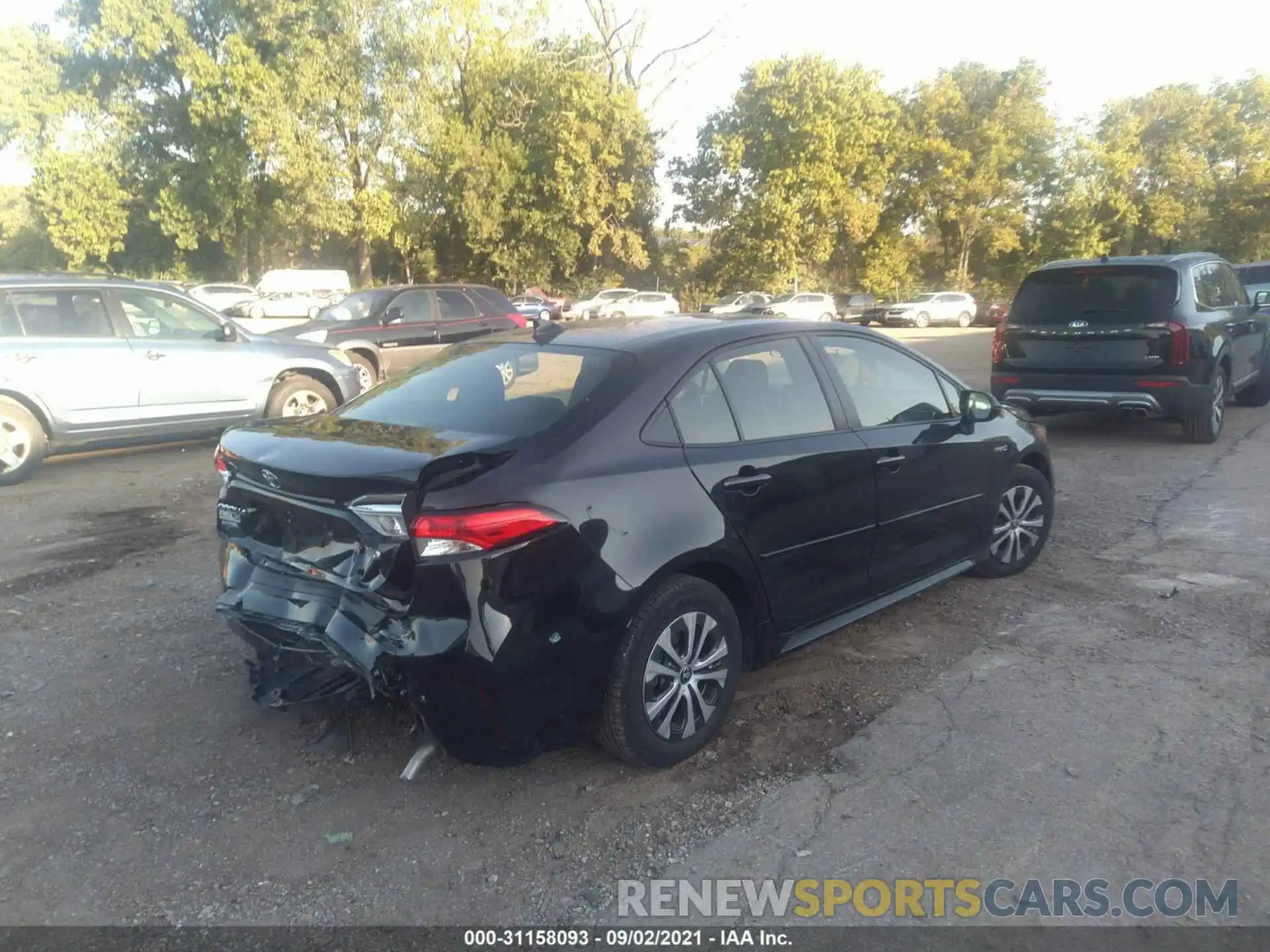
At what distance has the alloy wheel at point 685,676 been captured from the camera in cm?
351

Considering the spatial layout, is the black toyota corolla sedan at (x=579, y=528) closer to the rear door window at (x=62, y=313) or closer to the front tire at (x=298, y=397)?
the rear door window at (x=62, y=313)

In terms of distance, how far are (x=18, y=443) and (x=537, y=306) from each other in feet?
95.0

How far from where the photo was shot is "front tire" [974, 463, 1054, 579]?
18.2 ft

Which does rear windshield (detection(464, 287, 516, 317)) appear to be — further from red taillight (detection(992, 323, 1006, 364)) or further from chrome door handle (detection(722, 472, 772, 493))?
chrome door handle (detection(722, 472, 772, 493))

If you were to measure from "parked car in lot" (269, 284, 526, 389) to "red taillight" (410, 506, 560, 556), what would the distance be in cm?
1001

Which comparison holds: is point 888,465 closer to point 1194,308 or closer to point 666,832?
point 666,832

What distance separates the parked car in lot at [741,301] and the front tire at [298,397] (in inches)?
1058

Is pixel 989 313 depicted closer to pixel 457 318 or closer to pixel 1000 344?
pixel 457 318

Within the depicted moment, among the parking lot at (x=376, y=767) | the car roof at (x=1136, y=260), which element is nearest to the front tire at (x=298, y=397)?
the parking lot at (x=376, y=767)

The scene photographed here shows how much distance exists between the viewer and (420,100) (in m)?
36.9

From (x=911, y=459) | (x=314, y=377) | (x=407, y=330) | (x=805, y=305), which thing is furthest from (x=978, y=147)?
(x=911, y=459)

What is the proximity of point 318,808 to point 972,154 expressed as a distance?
4783 cm

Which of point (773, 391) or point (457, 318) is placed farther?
point (457, 318)

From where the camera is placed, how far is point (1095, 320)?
369 inches
